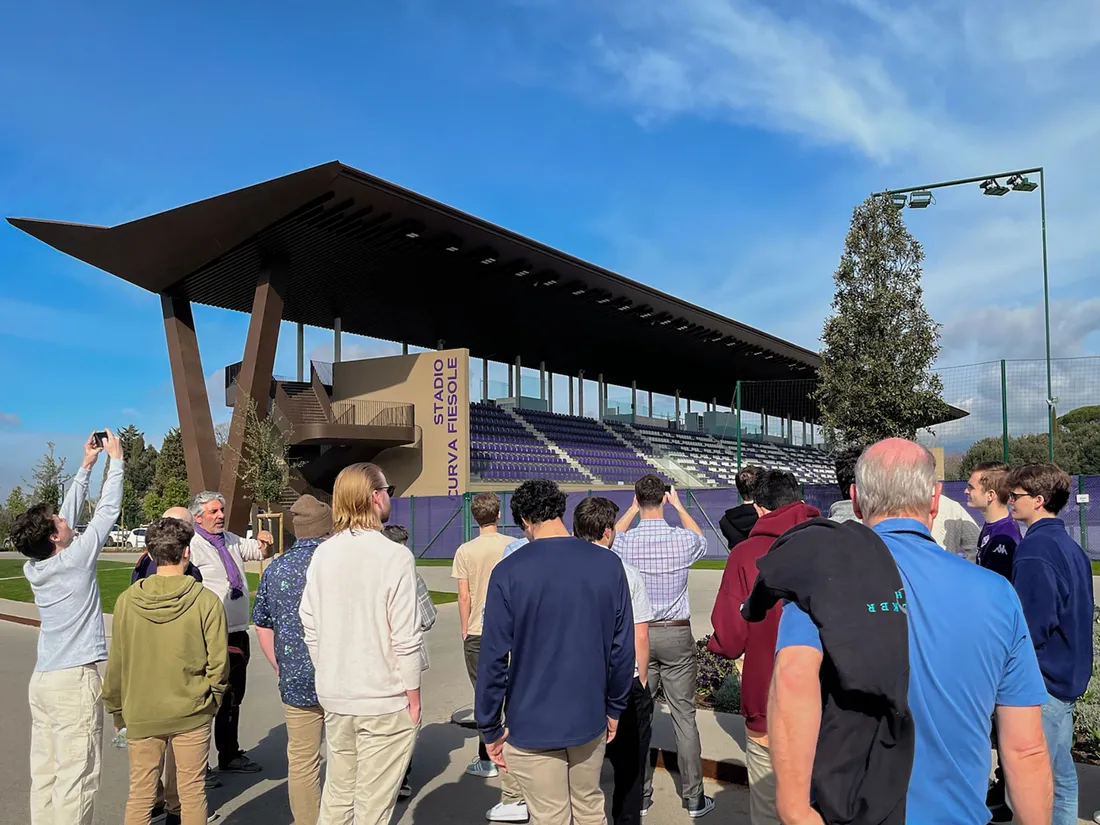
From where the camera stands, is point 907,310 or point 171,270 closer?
point 907,310

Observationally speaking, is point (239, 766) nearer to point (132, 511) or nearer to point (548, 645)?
point (548, 645)

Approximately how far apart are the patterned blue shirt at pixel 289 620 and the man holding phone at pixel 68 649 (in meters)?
0.92

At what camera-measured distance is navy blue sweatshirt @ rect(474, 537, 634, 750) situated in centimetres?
317

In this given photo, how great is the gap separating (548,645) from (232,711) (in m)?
3.74

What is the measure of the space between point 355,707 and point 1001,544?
3.39 meters

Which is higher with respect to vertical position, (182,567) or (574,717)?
(182,567)

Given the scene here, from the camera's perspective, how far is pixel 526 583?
3.18 m

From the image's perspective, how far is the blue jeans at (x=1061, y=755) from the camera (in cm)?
350

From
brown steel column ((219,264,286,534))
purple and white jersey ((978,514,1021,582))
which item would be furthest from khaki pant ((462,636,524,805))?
brown steel column ((219,264,286,534))

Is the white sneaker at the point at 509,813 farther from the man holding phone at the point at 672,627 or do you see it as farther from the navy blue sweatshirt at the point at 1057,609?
the navy blue sweatshirt at the point at 1057,609

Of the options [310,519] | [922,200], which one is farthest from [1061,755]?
[922,200]

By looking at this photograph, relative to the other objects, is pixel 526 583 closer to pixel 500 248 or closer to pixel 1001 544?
pixel 1001 544

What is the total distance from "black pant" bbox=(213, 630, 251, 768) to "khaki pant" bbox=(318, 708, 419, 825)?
2174 millimetres

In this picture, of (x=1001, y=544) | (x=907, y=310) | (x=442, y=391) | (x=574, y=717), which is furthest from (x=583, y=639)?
(x=442, y=391)
